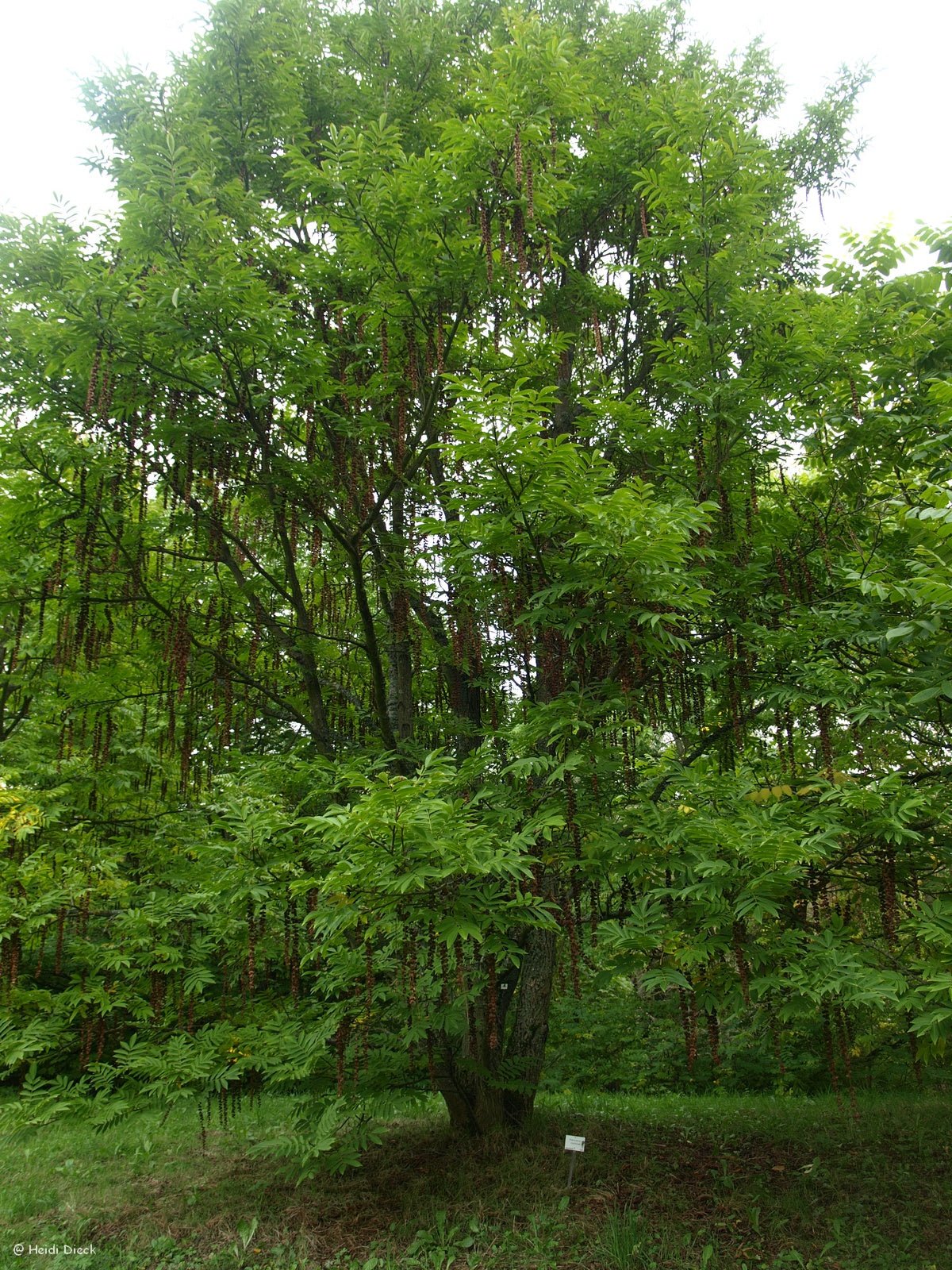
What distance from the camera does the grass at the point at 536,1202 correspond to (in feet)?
18.6

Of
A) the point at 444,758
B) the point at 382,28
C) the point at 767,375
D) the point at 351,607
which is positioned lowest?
the point at 444,758

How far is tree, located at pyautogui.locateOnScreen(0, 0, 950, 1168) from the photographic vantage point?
4656mm

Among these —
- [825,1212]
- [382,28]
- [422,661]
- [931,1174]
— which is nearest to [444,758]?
[422,661]

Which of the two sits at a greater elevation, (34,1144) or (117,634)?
(117,634)

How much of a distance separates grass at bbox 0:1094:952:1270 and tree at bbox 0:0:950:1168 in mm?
715

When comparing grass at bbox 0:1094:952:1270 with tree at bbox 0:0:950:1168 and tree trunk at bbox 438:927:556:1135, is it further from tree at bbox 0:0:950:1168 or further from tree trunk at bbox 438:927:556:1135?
tree at bbox 0:0:950:1168

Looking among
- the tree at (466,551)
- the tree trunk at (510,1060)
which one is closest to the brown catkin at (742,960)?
the tree at (466,551)

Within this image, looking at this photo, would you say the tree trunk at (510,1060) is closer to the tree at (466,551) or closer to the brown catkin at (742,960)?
the tree at (466,551)

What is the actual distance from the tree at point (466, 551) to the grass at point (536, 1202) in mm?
715

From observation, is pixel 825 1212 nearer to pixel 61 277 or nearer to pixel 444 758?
pixel 444 758

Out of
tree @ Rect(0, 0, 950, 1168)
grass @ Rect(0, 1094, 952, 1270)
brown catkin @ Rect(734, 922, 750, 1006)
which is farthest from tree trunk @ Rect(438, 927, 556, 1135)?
brown catkin @ Rect(734, 922, 750, 1006)

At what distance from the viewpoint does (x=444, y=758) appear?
439 cm

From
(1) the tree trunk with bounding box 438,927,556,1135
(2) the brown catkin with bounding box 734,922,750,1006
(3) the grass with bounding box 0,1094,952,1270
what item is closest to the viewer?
(2) the brown catkin with bounding box 734,922,750,1006

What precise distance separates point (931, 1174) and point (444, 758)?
236 inches
